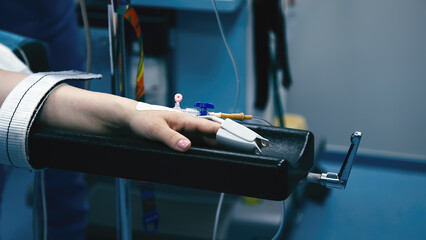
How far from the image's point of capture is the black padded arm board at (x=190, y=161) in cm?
51

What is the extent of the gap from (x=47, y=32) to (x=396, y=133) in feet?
4.89

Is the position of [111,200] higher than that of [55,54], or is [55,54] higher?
[55,54]

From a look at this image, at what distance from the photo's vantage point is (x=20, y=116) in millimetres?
590

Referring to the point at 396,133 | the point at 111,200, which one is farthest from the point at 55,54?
the point at 396,133

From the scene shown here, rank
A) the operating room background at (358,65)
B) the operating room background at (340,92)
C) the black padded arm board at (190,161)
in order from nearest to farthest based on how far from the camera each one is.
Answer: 1. the black padded arm board at (190,161)
2. the operating room background at (340,92)
3. the operating room background at (358,65)

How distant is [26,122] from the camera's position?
59cm

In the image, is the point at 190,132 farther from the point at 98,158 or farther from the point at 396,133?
the point at 396,133

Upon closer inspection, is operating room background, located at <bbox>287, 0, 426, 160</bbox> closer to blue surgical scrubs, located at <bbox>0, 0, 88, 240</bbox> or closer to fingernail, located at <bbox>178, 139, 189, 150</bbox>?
blue surgical scrubs, located at <bbox>0, 0, 88, 240</bbox>

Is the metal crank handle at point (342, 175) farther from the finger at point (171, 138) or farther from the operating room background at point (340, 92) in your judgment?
the operating room background at point (340, 92)

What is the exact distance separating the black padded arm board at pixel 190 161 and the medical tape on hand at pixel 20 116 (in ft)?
0.04

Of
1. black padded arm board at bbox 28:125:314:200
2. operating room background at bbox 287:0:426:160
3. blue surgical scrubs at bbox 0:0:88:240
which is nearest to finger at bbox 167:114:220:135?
black padded arm board at bbox 28:125:314:200

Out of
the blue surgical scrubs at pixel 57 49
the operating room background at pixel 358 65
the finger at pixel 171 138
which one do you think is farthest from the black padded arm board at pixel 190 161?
the operating room background at pixel 358 65

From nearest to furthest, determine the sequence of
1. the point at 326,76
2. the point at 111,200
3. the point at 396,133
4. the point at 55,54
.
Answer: the point at 55,54, the point at 111,200, the point at 396,133, the point at 326,76

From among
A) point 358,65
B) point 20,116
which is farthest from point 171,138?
point 358,65
